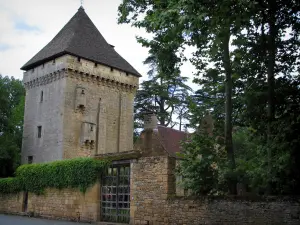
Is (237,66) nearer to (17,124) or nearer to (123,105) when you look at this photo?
(123,105)

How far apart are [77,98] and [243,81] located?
20.4 metres

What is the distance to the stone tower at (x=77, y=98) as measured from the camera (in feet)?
105

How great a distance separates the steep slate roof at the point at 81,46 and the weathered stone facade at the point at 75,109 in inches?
21.4

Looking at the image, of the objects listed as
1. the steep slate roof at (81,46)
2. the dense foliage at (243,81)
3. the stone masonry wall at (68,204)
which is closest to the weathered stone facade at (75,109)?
the steep slate roof at (81,46)

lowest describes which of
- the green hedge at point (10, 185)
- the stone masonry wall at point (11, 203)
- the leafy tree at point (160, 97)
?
the stone masonry wall at point (11, 203)

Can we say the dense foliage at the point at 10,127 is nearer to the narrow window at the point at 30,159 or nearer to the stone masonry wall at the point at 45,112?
the narrow window at the point at 30,159

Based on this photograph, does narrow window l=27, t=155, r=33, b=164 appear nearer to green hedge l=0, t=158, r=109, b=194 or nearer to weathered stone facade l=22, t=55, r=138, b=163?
weathered stone facade l=22, t=55, r=138, b=163

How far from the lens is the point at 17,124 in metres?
43.6

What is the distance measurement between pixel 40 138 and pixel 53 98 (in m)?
3.49

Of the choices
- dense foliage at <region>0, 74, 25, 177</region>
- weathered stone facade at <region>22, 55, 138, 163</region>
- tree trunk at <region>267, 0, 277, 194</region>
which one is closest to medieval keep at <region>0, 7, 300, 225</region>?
weathered stone facade at <region>22, 55, 138, 163</region>

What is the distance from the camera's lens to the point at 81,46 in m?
34.1

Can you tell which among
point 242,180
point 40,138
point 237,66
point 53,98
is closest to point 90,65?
point 53,98

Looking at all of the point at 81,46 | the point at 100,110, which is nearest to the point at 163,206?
the point at 100,110

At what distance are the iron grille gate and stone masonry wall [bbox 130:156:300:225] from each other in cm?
68
